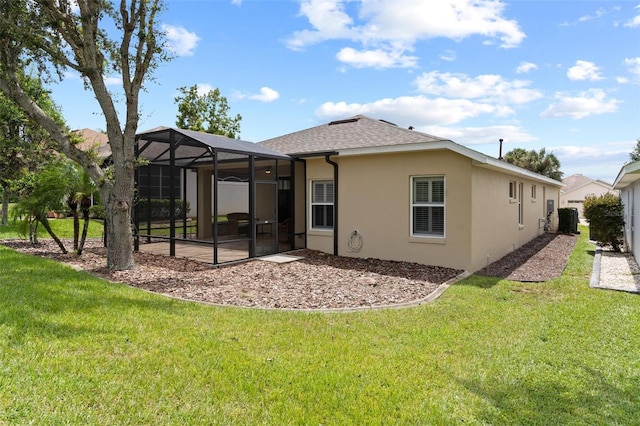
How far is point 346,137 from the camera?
12.3 m

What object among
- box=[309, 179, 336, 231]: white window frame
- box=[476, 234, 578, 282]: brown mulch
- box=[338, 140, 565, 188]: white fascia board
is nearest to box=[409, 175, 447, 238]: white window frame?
box=[338, 140, 565, 188]: white fascia board

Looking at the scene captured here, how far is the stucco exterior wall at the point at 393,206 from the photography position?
9227 mm

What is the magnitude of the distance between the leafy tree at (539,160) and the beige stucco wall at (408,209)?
84.4ft

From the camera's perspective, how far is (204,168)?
589 inches

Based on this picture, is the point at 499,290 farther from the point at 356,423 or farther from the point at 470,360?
the point at 356,423

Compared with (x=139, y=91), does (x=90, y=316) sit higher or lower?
lower

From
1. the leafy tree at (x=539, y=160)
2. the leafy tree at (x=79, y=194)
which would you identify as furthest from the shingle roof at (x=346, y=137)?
the leafy tree at (x=539, y=160)

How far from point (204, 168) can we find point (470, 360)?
41.6ft

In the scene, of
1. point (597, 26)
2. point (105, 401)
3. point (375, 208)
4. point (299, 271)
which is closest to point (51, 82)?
point (299, 271)

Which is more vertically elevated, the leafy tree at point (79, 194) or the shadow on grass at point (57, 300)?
the leafy tree at point (79, 194)

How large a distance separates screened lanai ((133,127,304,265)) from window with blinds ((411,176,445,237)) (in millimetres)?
3523

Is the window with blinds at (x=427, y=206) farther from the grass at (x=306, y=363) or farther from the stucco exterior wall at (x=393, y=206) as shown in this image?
the grass at (x=306, y=363)

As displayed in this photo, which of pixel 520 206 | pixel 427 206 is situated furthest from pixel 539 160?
pixel 427 206

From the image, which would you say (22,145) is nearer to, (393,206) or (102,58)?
(102,58)
